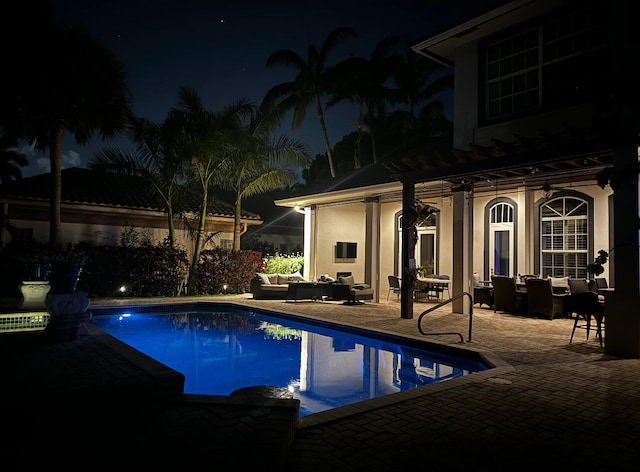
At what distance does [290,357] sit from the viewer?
26.3 ft

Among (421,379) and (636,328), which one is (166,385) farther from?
(636,328)

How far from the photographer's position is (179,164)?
48.4 feet

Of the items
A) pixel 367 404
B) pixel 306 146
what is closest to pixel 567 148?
pixel 367 404

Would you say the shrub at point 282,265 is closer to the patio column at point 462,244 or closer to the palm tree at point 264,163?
the palm tree at point 264,163

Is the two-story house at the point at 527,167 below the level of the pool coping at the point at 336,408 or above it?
above

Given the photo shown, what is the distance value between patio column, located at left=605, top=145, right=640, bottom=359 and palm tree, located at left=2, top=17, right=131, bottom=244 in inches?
540

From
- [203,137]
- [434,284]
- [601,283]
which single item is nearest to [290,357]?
[434,284]

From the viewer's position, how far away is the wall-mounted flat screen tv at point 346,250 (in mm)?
18250

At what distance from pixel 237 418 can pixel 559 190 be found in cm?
1227

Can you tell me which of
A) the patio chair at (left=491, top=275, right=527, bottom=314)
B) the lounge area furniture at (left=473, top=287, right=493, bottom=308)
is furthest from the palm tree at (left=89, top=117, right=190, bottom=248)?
the patio chair at (left=491, top=275, right=527, bottom=314)

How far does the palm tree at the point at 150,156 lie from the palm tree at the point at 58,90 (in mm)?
859

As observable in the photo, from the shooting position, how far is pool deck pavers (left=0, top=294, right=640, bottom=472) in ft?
9.97

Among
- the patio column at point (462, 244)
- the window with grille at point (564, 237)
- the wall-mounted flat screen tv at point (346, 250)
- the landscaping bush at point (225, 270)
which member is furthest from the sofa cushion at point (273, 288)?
the window with grille at point (564, 237)

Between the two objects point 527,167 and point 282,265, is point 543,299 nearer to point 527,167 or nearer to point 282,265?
point 527,167
